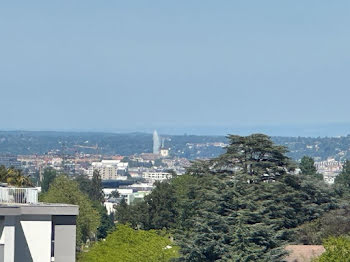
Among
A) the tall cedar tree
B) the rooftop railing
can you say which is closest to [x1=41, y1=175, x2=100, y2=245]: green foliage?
the tall cedar tree

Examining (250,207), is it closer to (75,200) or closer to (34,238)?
(34,238)

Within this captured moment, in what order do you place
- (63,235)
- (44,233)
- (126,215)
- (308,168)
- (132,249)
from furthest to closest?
1. (308,168)
2. (126,215)
3. (132,249)
4. (63,235)
5. (44,233)

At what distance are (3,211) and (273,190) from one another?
3394cm

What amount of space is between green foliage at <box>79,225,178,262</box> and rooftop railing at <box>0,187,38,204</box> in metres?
17.7

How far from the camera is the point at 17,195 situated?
1236 inches

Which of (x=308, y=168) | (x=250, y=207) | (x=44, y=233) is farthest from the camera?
(x=308, y=168)

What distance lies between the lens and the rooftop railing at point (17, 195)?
3123cm

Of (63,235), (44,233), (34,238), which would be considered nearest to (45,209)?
(44,233)

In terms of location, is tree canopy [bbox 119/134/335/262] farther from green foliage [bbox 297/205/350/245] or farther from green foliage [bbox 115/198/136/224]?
green foliage [bbox 297/205/350/245]

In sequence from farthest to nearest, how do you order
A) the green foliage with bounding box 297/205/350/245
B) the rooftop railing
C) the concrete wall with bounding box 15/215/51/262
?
the green foliage with bounding box 297/205/350/245 < the rooftop railing < the concrete wall with bounding box 15/215/51/262

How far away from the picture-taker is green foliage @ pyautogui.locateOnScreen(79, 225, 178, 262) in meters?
50.2

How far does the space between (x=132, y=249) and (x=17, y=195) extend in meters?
21.2

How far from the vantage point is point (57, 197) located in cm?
7650

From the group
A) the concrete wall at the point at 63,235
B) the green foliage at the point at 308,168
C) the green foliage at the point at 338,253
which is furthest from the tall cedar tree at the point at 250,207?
the green foliage at the point at 308,168
